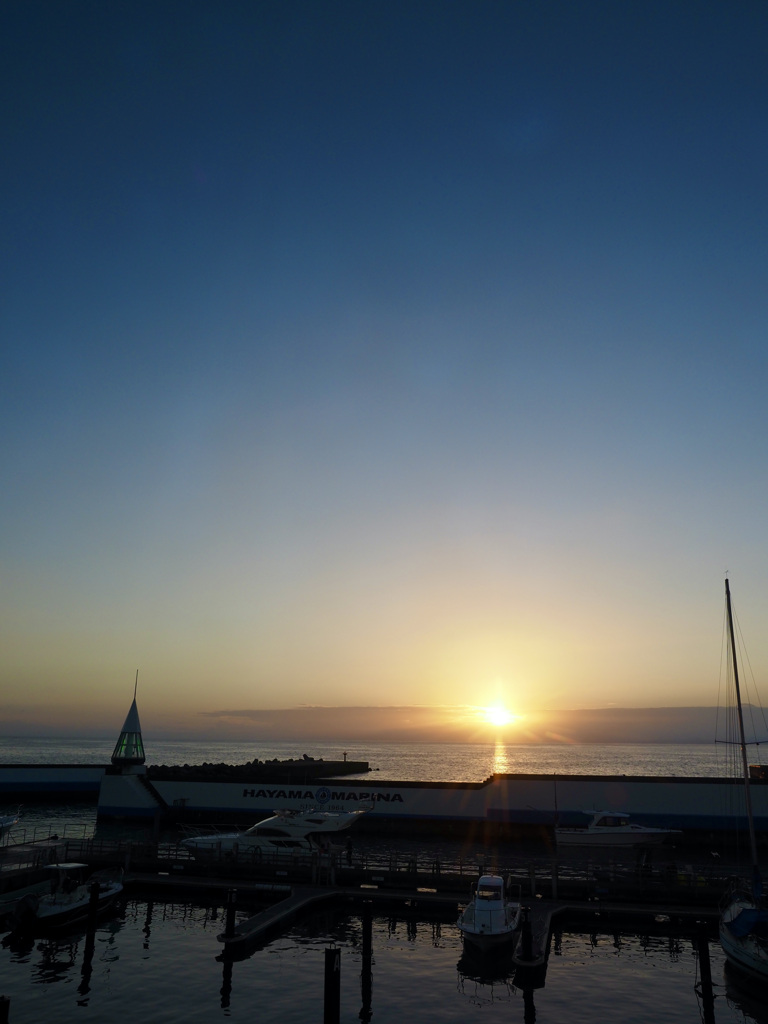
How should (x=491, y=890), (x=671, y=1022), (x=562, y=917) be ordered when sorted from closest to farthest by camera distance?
(x=671, y=1022)
(x=491, y=890)
(x=562, y=917)

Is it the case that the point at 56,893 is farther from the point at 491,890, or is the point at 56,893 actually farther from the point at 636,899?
the point at 636,899

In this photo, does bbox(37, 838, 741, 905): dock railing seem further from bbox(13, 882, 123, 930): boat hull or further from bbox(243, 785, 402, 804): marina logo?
bbox(243, 785, 402, 804): marina logo

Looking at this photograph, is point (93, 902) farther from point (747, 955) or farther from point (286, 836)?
point (747, 955)

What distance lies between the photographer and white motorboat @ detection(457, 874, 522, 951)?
29469mm

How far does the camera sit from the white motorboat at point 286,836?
46.0m

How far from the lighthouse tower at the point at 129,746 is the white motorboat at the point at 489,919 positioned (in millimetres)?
47822

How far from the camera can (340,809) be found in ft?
214

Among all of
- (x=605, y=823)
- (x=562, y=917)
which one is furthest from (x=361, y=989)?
(x=605, y=823)

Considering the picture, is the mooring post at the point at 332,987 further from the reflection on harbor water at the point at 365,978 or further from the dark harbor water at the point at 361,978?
the dark harbor water at the point at 361,978

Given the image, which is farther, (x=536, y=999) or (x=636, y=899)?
(x=636, y=899)

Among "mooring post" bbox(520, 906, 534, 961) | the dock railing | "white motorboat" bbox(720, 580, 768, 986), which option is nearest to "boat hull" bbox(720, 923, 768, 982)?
"white motorboat" bbox(720, 580, 768, 986)

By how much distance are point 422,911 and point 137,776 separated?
140 ft

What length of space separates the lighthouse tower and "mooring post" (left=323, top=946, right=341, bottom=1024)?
5342 cm

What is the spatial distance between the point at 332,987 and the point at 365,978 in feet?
16.6
